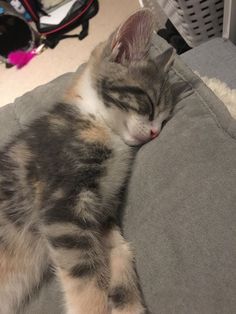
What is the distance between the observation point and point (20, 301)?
3.52 ft

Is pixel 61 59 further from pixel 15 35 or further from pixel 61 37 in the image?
pixel 15 35

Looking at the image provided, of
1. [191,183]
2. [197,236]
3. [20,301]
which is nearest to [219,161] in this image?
[191,183]

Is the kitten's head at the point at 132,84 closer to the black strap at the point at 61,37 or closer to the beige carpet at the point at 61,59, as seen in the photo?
the beige carpet at the point at 61,59

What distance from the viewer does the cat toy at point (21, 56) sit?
2.26 m

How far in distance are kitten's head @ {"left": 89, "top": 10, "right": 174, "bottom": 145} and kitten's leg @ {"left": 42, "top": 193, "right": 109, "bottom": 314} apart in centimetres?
28

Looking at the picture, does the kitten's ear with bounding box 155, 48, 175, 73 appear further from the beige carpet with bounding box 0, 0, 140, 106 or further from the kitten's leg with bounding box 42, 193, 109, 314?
the beige carpet with bounding box 0, 0, 140, 106

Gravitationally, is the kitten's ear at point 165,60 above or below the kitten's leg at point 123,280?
above

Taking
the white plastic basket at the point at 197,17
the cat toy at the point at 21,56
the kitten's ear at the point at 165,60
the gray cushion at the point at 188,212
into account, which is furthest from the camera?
the cat toy at the point at 21,56

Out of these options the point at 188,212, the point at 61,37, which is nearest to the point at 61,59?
the point at 61,37

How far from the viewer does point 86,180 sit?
100 cm

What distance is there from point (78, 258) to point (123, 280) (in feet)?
0.45

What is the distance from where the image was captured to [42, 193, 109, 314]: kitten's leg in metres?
0.90

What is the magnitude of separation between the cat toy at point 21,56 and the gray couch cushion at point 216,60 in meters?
1.14

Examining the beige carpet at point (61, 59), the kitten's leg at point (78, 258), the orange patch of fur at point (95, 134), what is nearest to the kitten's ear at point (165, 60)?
the orange patch of fur at point (95, 134)
